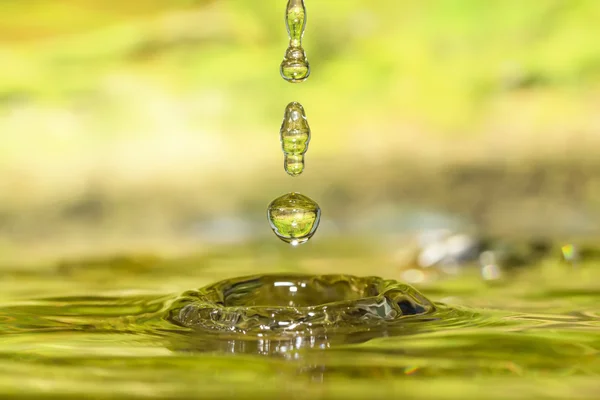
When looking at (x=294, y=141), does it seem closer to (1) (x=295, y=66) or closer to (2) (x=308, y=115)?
(1) (x=295, y=66)

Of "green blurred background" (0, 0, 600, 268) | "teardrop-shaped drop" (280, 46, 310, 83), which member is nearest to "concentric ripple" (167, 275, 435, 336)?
"teardrop-shaped drop" (280, 46, 310, 83)

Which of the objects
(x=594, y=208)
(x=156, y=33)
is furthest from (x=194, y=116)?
(x=594, y=208)

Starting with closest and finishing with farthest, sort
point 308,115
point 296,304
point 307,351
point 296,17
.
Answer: point 307,351
point 296,304
point 296,17
point 308,115

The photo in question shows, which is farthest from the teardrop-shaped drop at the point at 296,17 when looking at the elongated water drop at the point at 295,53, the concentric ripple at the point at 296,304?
the concentric ripple at the point at 296,304

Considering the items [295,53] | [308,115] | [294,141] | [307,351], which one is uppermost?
[308,115]

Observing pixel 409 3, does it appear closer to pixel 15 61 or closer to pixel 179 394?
pixel 15 61

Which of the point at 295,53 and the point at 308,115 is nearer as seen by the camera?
the point at 295,53

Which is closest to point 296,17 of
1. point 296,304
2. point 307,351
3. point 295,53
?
point 295,53
